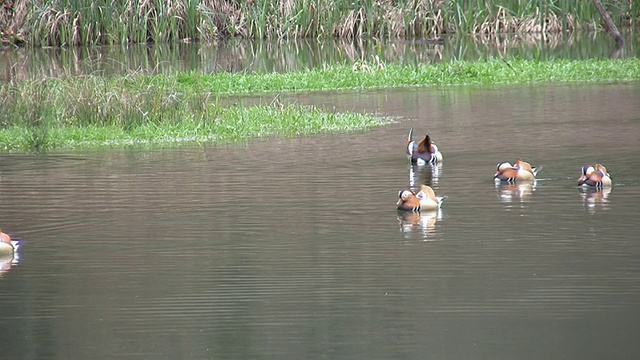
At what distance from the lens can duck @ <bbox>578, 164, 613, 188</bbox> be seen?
11703mm

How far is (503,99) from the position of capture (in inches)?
795

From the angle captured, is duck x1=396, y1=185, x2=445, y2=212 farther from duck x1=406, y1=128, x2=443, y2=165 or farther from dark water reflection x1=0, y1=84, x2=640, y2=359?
duck x1=406, y1=128, x2=443, y2=165

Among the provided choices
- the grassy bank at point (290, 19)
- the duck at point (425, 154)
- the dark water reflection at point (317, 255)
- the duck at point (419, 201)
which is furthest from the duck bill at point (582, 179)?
Result: the grassy bank at point (290, 19)

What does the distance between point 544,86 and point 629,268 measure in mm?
13567

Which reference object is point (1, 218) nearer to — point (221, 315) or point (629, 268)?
point (221, 315)

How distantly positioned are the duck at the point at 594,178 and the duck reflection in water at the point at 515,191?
469 mm

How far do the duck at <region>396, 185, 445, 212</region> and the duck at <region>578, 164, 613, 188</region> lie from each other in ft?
5.15

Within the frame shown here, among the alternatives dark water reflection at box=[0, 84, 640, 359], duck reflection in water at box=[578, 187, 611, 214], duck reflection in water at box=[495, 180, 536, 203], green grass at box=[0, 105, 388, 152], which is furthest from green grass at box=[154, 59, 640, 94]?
duck reflection in water at box=[578, 187, 611, 214]

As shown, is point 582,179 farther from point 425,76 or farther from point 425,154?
point 425,76

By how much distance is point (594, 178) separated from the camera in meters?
11.7

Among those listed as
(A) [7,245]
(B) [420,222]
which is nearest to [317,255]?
(B) [420,222]

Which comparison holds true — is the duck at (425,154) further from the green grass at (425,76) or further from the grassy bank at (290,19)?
the grassy bank at (290,19)

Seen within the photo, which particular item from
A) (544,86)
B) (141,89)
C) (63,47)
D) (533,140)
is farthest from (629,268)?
(63,47)

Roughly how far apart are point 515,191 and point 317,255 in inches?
125
